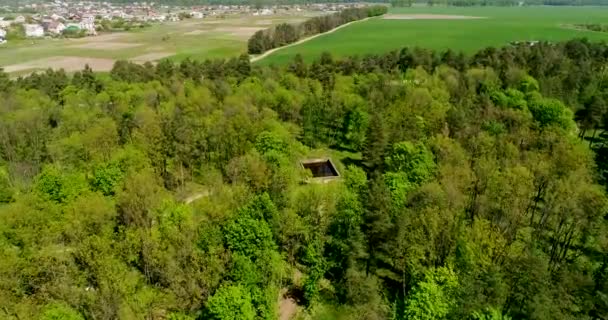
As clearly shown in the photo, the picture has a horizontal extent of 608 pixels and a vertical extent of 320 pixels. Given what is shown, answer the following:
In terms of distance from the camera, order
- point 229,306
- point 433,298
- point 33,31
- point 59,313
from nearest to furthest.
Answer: point 59,313, point 229,306, point 433,298, point 33,31

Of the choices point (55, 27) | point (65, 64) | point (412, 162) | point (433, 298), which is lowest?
point (55, 27)

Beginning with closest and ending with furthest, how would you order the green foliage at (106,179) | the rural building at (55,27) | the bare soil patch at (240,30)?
the green foliage at (106,179)
the bare soil patch at (240,30)
the rural building at (55,27)

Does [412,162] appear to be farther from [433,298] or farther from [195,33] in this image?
[195,33]

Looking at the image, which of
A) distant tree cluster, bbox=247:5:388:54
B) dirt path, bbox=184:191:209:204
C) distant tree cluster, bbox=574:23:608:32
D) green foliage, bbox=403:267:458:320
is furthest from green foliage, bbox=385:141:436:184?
distant tree cluster, bbox=574:23:608:32

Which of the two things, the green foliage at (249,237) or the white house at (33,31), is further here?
the white house at (33,31)

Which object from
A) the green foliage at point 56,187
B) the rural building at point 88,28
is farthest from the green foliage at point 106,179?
the rural building at point 88,28

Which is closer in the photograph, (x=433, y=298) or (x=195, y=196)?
(x=433, y=298)

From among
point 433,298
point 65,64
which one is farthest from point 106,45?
point 433,298

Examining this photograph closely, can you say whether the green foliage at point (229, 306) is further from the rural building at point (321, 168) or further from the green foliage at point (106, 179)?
the rural building at point (321, 168)

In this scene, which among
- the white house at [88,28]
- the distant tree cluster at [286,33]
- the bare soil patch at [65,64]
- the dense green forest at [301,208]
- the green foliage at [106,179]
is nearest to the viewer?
the dense green forest at [301,208]
